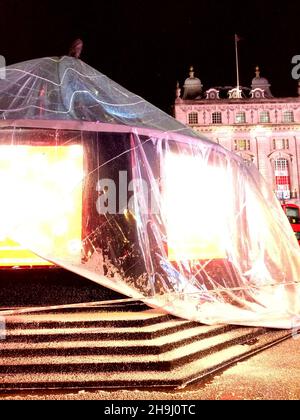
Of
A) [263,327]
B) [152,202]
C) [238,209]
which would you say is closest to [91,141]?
[152,202]

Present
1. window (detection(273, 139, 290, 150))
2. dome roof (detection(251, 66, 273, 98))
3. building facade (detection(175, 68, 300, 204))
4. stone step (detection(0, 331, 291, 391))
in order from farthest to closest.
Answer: dome roof (detection(251, 66, 273, 98))
window (detection(273, 139, 290, 150))
building facade (detection(175, 68, 300, 204))
stone step (detection(0, 331, 291, 391))

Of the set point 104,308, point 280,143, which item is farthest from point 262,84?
point 104,308

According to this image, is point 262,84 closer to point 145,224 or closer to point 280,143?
point 280,143

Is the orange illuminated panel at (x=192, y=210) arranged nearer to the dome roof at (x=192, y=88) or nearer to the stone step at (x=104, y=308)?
the stone step at (x=104, y=308)

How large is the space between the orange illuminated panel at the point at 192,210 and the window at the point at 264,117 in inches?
1789

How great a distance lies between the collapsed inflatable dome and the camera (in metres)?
6.51

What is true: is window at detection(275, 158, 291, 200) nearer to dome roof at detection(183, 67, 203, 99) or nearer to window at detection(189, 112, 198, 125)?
window at detection(189, 112, 198, 125)

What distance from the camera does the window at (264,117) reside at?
166ft

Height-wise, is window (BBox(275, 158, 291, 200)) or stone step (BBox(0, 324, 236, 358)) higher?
window (BBox(275, 158, 291, 200))

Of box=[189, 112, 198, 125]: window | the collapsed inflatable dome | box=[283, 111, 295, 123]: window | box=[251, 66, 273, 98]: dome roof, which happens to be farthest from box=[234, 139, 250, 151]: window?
the collapsed inflatable dome

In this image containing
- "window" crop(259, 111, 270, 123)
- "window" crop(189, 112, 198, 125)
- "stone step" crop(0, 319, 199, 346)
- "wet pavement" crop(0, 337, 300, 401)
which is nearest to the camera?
"wet pavement" crop(0, 337, 300, 401)

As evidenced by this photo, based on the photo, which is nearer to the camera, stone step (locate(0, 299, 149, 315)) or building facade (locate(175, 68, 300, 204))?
stone step (locate(0, 299, 149, 315))

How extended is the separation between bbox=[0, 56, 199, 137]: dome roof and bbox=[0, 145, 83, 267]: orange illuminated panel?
587 mm

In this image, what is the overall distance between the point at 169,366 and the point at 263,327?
9.47ft
